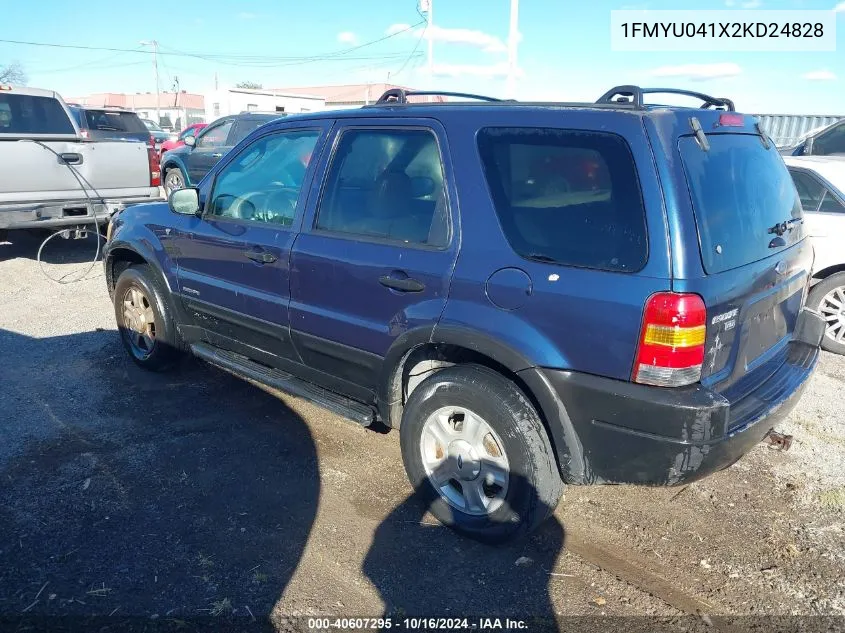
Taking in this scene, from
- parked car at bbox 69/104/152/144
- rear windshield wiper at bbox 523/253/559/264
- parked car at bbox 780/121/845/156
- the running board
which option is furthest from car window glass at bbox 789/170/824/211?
parked car at bbox 69/104/152/144

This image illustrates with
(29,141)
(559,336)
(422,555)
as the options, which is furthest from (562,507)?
(29,141)

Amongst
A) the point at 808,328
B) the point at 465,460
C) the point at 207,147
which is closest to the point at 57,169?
the point at 207,147

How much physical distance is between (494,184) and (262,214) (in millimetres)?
1621

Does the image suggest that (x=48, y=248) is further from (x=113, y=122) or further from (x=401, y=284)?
(x=401, y=284)

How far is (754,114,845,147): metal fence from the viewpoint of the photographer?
15000mm

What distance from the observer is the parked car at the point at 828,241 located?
5.53 m

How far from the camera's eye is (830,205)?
18.4 feet

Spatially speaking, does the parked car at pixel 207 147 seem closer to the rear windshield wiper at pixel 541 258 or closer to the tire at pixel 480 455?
the tire at pixel 480 455

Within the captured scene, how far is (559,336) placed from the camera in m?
2.54

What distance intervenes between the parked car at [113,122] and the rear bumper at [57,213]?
699 cm

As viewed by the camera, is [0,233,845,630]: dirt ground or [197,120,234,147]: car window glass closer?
[0,233,845,630]: dirt ground

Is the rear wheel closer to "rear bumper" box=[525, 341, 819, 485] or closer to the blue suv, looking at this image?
the blue suv

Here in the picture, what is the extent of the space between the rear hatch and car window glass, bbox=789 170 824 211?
9.53ft

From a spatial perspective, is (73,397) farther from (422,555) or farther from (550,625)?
(550,625)
